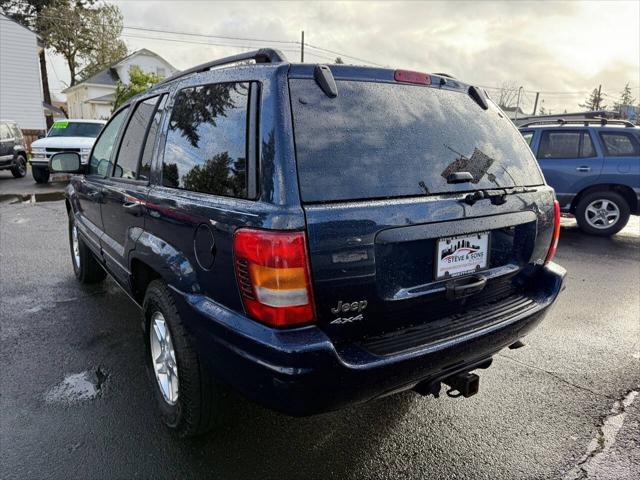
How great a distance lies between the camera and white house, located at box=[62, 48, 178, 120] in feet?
129

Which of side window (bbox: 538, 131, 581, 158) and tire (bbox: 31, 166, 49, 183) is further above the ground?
side window (bbox: 538, 131, 581, 158)

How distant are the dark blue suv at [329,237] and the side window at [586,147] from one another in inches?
240

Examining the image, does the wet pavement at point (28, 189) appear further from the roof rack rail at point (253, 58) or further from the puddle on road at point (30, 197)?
the roof rack rail at point (253, 58)

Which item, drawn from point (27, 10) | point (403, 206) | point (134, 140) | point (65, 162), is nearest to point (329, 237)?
point (403, 206)

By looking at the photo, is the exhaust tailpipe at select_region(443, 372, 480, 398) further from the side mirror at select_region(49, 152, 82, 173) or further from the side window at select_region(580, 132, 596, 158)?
the side window at select_region(580, 132, 596, 158)

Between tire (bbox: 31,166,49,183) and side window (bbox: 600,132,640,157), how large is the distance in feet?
49.0

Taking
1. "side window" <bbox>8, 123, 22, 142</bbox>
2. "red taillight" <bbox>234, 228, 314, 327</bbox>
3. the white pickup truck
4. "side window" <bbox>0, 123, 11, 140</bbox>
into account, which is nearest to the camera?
"red taillight" <bbox>234, 228, 314, 327</bbox>

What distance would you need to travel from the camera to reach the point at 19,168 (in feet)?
53.1

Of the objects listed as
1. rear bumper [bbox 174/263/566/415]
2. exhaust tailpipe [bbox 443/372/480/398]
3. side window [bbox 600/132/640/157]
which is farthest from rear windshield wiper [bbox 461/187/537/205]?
side window [bbox 600/132/640/157]

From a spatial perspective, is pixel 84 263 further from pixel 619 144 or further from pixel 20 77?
pixel 20 77

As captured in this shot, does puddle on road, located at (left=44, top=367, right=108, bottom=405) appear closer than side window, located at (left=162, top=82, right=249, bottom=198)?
No

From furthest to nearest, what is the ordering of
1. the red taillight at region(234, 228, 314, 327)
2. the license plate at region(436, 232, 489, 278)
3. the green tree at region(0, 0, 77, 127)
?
the green tree at region(0, 0, 77, 127) → the license plate at region(436, 232, 489, 278) → the red taillight at region(234, 228, 314, 327)

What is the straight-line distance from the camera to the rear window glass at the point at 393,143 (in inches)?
73.4

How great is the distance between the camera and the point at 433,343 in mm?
2025
